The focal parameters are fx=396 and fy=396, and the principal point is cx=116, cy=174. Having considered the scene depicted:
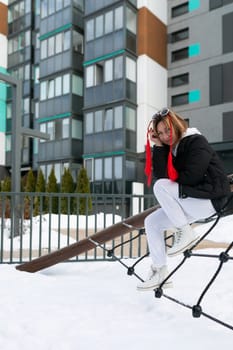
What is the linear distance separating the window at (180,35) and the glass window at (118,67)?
14.9 feet

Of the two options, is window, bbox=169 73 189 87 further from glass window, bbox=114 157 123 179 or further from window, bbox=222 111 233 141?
glass window, bbox=114 157 123 179

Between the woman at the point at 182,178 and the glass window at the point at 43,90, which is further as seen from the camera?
the glass window at the point at 43,90

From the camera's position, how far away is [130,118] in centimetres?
2091

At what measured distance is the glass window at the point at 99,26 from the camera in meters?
21.7

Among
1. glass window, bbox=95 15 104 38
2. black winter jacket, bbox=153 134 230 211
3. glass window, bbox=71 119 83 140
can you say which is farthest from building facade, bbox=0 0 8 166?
black winter jacket, bbox=153 134 230 211

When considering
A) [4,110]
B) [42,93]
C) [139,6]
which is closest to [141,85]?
[139,6]

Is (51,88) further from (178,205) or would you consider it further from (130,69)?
(178,205)

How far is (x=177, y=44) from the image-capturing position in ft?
75.9

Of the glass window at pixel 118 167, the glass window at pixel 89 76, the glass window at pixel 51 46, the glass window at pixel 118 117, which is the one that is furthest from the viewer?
the glass window at pixel 51 46

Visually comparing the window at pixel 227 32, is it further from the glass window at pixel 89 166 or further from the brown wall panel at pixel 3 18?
the brown wall panel at pixel 3 18

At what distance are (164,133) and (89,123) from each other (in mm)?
19056

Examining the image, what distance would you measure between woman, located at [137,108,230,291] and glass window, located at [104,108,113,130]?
1780 cm

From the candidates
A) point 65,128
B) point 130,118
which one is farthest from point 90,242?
point 65,128

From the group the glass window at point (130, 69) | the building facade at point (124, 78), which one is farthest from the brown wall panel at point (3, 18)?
the glass window at point (130, 69)
